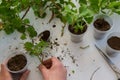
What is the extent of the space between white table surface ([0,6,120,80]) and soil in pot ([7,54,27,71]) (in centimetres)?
5

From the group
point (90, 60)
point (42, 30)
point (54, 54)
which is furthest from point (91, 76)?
point (42, 30)

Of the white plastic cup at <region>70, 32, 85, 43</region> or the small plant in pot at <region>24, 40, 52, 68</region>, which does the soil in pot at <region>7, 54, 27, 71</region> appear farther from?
the white plastic cup at <region>70, 32, 85, 43</region>

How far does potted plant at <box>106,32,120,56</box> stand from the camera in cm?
92

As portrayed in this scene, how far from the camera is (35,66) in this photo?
96 cm

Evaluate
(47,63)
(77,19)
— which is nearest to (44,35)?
(47,63)

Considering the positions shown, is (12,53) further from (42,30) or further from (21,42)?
(42,30)

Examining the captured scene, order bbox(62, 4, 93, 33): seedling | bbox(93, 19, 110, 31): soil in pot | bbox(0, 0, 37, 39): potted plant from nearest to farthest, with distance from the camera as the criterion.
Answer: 1. bbox(62, 4, 93, 33): seedling
2. bbox(0, 0, 37, 39): potted plant
3. bbox(93, 19, 110, 31): soil in pot

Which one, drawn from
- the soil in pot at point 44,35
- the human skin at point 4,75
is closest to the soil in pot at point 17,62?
the human skin at point 4,75

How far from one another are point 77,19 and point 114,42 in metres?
0.23

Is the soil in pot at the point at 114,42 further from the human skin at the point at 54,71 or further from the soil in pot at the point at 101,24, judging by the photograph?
the human skin at the point at 54,71

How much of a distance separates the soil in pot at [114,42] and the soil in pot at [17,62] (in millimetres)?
368

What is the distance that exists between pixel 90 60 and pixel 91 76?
73 millimetres

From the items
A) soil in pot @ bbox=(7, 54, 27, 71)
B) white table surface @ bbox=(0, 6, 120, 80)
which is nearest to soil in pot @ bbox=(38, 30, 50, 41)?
white table surface @ bbox=(0, 6, 120, 80)

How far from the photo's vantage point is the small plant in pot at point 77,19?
0.74 metres
